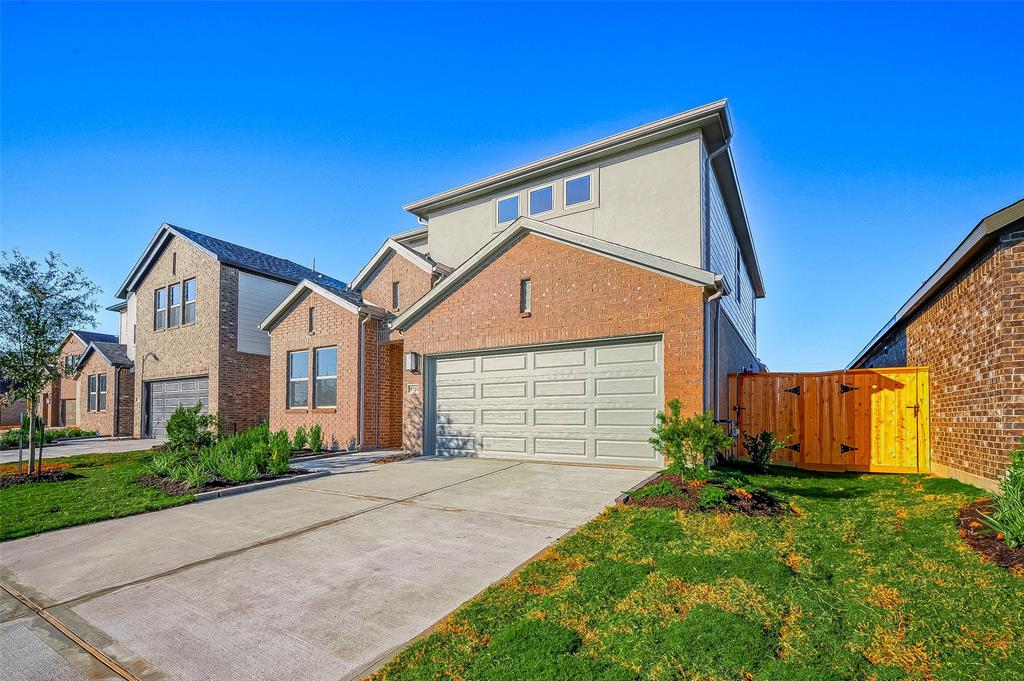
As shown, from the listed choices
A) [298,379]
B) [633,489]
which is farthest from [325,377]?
[633,489]

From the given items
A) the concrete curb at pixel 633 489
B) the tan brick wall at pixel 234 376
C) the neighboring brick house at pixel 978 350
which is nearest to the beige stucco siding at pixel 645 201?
the neighboring brick house at pixel 978 350

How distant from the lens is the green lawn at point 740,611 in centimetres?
281

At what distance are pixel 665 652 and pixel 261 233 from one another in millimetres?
22783

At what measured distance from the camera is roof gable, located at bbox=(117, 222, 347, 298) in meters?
19.3

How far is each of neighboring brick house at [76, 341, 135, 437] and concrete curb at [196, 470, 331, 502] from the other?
19.6 metres

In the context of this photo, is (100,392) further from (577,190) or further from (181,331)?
(577,190)

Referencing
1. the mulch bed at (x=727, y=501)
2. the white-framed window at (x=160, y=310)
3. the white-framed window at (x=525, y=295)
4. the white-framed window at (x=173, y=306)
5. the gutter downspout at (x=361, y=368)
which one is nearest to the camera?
the mulch bed at (x=727, y=501)

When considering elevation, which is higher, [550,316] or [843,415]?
[550,316]

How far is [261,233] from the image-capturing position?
21312 millimetres

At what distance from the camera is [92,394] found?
82.4 feet

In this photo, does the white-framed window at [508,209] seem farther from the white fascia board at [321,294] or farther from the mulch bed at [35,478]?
the mulch bed at [35,478]

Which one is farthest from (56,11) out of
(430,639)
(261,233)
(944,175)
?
(944,175)

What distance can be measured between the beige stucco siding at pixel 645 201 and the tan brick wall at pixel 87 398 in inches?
884

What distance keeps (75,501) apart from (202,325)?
507 inches
